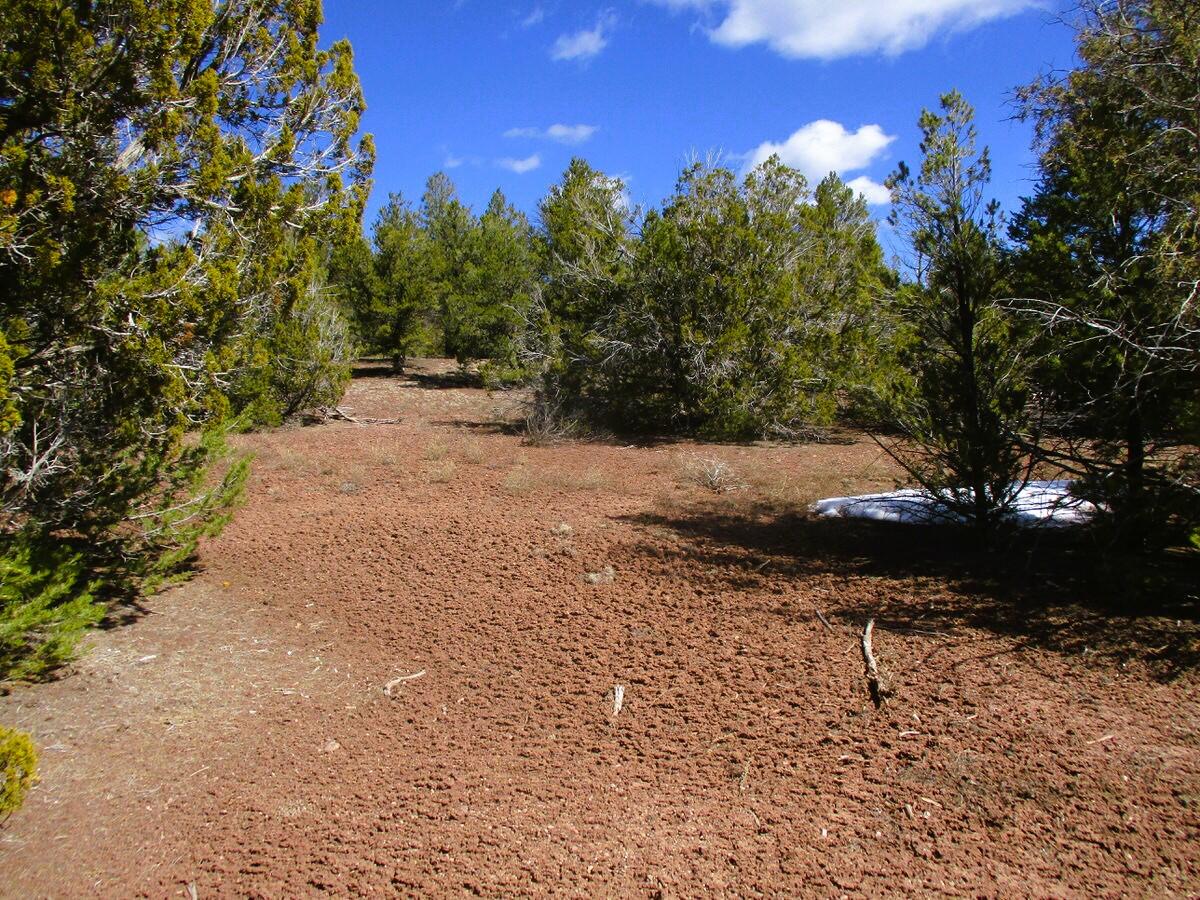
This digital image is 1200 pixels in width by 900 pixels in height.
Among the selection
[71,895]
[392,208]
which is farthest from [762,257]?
[392,208]

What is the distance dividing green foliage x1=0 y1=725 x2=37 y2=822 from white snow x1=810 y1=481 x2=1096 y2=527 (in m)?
5.70

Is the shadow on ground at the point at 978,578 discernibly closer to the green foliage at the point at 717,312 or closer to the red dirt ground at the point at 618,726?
the red dirt ground at the point at 618,726

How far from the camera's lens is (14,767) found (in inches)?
124

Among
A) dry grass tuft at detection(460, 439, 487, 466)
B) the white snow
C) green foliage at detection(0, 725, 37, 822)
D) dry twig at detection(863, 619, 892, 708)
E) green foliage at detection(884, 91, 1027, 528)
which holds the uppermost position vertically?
green foliage at detection(884, 91, 1027, 528)

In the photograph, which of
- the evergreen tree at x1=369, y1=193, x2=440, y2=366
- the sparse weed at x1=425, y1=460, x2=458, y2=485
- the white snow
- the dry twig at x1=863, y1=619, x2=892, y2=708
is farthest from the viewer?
the evergreen tree at x1=369, y1=193, x2=440, y2=366

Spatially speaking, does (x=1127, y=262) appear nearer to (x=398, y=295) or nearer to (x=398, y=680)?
(x=398, y=680)

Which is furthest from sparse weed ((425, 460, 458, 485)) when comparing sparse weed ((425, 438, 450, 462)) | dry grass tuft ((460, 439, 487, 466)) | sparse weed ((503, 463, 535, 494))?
sparse weed ((503, 463, 535, 494))

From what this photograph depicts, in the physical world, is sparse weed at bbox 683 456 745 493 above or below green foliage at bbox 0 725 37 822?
above

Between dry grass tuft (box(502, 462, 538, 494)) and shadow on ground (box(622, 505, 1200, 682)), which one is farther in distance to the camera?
dry grass tuft (box(502, 462, 538, 494))

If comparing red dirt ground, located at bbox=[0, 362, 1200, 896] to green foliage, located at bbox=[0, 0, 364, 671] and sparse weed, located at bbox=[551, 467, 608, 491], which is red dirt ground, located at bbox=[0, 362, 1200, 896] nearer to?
green foliage, located at bbox=[0, 0, 364, 671]

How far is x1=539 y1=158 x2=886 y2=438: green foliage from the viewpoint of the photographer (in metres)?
13.1

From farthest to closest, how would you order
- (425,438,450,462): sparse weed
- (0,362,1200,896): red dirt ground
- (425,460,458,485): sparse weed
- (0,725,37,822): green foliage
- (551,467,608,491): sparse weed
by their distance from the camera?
(425,438,450,462): sparse weed
(425,460,458,485): sparse weed
(551,467,608,491): sparse weed
(0,725,37,822): green foliage
(0,362,1200,896): red dirt ground

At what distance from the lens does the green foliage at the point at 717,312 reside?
13102mm

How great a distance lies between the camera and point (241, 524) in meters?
7.66
